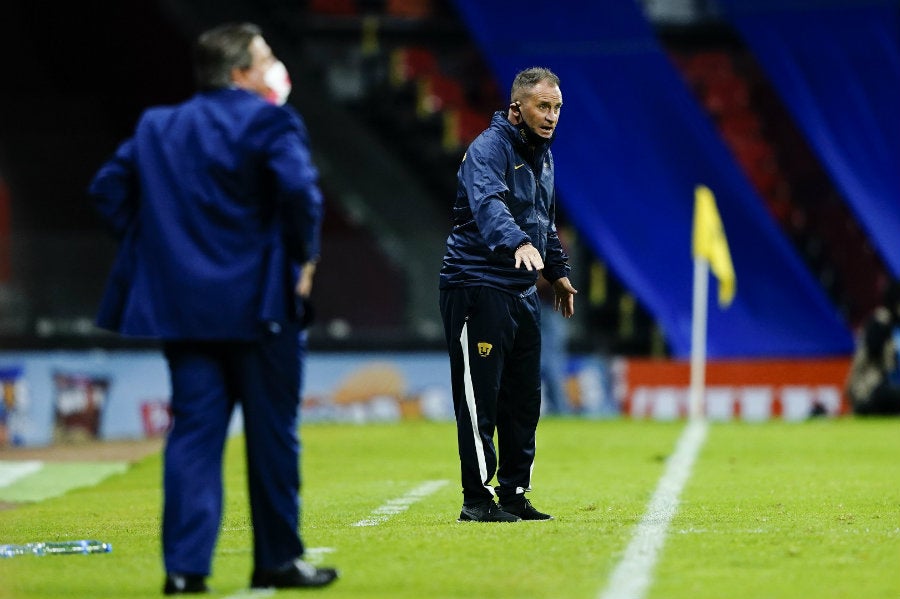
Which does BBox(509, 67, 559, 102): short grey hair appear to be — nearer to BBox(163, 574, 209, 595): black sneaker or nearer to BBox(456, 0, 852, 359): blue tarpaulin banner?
BBox(163, 574, 209, 595): black sneaker

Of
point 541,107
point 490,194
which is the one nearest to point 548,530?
point 490,194

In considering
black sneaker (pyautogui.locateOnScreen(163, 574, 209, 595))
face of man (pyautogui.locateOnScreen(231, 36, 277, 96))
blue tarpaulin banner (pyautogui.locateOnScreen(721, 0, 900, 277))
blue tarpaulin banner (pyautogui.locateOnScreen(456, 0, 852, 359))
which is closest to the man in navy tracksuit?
face of man (pyautogui.locateOnScreen(231, 36, 277, 96))

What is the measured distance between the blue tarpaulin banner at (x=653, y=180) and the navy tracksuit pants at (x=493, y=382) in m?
12.8

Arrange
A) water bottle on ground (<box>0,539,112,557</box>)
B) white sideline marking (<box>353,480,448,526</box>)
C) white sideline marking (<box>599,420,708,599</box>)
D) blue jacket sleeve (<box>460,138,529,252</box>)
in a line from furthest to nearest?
white sideline marking (<box>353,480,448,526</box>) → blue jacket sleeve (<box>460,138,529,252</box>) → water bottle on ground (<box>0,539,112,557</box>) → white sideline marking (<box>599,420,708,599</box>)

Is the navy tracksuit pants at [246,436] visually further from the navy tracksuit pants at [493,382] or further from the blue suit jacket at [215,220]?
the navy tracksuit pants at [493,382]

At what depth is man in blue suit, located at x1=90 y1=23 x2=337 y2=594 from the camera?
214 inches

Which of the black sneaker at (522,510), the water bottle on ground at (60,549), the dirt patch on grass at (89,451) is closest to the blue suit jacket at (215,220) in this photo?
the water bottle on ground at (60,549)

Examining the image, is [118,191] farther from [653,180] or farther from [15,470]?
[653,180]

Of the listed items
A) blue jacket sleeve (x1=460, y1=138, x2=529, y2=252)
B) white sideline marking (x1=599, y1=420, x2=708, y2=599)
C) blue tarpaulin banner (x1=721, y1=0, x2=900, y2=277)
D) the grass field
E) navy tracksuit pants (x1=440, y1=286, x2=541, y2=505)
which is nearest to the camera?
white sideline marking (x1=599, y1=420, x2=708, y2=599)

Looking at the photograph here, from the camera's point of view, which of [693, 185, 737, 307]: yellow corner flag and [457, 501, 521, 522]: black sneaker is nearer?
[457, 501, 521, 522]: black sneaker

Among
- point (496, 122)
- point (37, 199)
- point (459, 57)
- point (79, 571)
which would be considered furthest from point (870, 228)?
point (79, 571)

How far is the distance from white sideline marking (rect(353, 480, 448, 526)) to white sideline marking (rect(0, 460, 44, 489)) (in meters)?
3.29

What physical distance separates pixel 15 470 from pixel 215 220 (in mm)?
8037

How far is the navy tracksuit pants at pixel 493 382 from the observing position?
7461 millimetres
